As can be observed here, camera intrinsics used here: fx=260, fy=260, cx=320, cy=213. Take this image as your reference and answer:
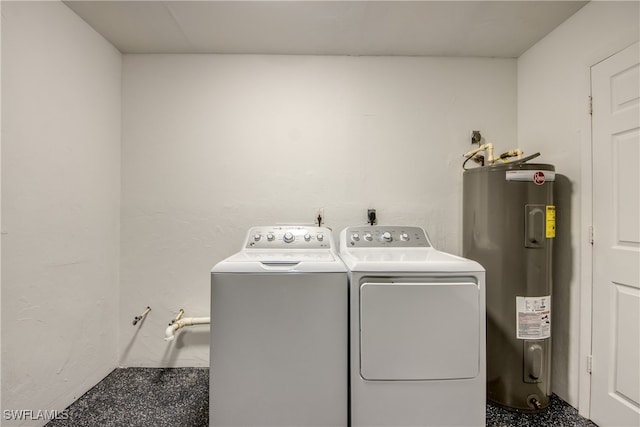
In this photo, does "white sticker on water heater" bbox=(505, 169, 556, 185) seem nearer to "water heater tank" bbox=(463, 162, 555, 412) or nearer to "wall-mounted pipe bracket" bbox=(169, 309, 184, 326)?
"water heater tank" bbox=(463, 162, 555, 412)

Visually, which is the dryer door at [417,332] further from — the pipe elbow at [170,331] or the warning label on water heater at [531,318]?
the pipe elbow at [170,331]

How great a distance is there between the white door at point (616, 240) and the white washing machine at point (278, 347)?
4.85 feet

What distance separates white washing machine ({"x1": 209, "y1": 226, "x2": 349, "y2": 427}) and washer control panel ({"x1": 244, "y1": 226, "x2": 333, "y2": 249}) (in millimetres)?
483

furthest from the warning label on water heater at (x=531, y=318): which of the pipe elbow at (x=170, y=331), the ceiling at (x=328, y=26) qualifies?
the pipe elbow at (x=170, y=331)

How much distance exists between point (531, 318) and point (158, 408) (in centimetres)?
228

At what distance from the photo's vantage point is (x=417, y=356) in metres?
1.19

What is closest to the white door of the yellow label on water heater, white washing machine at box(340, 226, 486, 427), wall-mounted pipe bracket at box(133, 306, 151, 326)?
the yellow label on water heater

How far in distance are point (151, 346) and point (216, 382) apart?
116 cm

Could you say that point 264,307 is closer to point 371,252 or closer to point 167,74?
point 371,252

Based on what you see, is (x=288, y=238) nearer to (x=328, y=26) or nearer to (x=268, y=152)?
(x=268, y=152)

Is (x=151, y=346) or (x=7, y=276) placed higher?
(x=7, y=276)

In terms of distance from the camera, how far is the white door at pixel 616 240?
1.33 metres

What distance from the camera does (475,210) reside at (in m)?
1.71

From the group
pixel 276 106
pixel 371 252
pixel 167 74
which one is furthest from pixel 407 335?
pixel 167 74
